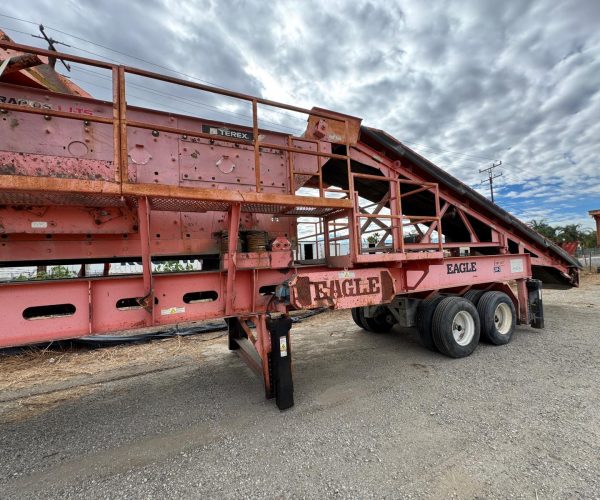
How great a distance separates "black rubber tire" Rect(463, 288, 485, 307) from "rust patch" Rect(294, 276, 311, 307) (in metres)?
3.96

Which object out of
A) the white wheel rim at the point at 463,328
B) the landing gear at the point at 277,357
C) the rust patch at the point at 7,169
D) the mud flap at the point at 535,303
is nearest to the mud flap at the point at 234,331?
the landing gear at the point at 277,357

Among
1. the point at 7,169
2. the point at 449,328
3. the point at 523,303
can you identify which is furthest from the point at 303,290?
the point at 523,303

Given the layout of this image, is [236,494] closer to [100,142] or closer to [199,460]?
[199,460]

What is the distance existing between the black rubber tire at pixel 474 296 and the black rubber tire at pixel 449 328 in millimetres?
564

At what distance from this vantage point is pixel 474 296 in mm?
6125

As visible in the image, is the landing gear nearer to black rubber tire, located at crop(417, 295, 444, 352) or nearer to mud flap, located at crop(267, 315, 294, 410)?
mud flap, located at crop(267, 315, 294, 410)

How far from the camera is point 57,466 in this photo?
2.96 metres

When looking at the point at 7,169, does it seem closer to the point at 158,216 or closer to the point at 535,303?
the point at 158,216

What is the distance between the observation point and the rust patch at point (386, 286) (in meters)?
4.33

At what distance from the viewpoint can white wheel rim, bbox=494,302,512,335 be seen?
6.28m

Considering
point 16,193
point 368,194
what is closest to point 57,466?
point 16,193

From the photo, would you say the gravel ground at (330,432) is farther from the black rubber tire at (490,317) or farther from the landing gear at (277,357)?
the black rubber tire at (490,317)

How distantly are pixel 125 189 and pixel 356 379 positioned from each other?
3.98 m

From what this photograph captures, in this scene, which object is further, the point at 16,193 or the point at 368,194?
the point at 368,194
